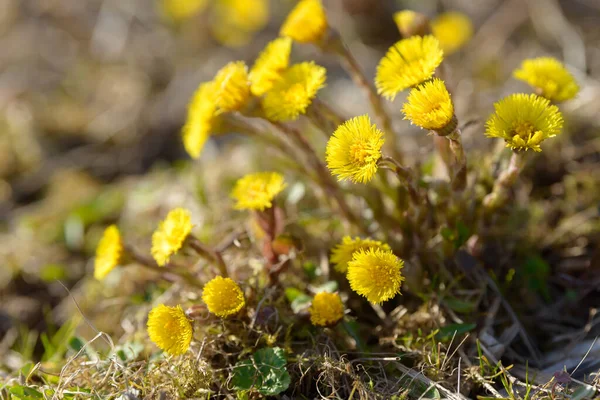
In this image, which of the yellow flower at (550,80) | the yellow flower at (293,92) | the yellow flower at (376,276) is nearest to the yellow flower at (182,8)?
the yellow flower at (293,92)

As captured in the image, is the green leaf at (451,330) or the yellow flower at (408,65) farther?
the green leaf at (451,330)

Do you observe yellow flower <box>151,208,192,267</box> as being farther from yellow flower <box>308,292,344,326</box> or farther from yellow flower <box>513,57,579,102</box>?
yellow flower <box>513,57,579,102</box>

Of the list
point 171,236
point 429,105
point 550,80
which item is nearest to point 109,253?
point 171,236

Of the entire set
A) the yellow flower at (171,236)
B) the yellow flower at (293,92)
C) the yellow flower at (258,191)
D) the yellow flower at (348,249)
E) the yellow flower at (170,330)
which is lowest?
the yellow flower at (170,330)

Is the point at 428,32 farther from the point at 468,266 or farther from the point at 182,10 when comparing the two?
the point at 182,10

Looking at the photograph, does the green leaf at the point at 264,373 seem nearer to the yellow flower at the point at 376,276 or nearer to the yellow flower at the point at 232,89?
the yellow flower at the point at 376,276

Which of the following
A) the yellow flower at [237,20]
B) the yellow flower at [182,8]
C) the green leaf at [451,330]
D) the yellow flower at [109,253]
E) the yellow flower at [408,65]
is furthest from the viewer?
the yellow flower at [182,8]

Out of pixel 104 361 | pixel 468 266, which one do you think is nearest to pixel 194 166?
pixel 104 361
